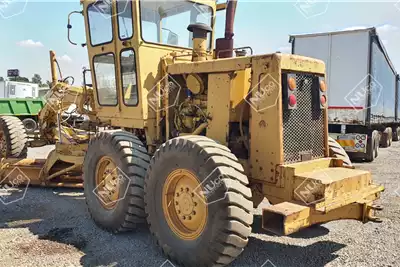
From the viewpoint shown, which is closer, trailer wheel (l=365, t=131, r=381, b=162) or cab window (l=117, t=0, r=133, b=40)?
cab window (l=117, t=0, r=133, b=40)

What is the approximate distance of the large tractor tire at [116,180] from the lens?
4.59 metres

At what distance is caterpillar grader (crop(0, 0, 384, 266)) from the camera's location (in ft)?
11.6

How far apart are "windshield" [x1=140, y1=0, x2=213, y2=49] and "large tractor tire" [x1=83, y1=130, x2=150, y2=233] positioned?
152cm

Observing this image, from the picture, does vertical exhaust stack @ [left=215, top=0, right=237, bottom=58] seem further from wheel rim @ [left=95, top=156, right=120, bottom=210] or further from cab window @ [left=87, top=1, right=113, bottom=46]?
wheel rim @ [left=95, top=156, right=120, bottom=210]

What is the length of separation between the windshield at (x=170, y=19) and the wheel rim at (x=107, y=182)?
180cm

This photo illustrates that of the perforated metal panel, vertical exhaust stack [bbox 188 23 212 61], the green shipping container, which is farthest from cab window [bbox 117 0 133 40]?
the green shipping container

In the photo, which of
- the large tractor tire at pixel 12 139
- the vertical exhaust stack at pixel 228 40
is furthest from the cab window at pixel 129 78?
the large tractor tire at pixel 12 139

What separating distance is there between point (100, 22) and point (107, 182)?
2.46 metres

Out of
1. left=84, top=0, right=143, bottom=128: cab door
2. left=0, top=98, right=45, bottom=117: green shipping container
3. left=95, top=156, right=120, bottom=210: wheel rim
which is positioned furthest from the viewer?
left=0, top=98, right=45, bottom=117: green shipping container

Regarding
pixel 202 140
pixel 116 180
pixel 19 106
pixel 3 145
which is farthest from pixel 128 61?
pixel 19 106

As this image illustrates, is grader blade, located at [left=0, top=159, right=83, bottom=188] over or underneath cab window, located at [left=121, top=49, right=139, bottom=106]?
underneath

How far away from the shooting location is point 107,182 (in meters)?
5.11

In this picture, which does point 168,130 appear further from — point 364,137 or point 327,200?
point 364,137

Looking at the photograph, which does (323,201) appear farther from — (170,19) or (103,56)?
(103,56)
